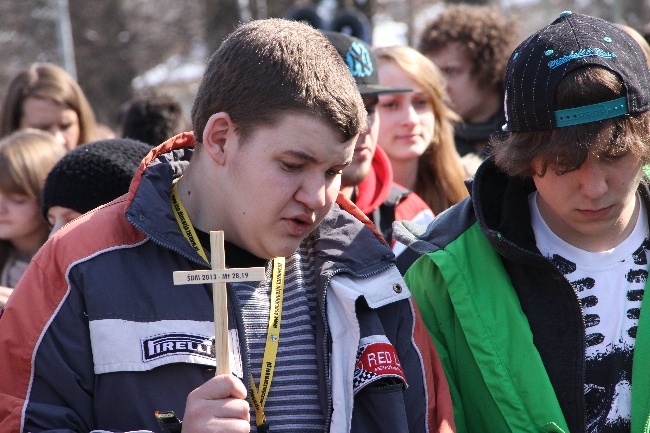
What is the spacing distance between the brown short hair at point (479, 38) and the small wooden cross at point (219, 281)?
3737 mm

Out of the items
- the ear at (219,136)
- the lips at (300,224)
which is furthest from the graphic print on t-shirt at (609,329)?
the ear at (219,136)

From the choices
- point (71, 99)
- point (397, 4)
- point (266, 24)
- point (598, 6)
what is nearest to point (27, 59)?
point (397, 4)

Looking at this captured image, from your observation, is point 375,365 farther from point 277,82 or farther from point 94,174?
point 94,174

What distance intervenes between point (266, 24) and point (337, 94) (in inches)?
12.7

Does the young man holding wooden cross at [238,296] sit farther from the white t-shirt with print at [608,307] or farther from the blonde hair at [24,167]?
the blonde hair at [24,167]

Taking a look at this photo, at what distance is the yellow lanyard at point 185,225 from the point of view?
2.65 m

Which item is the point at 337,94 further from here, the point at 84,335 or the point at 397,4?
the point at 397,4

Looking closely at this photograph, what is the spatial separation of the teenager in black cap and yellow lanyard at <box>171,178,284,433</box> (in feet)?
1.82

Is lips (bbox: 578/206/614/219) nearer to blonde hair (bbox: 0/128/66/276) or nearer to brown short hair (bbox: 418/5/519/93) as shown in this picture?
blonde hair (bbox: 0/128/66/276)

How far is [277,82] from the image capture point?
262 cm

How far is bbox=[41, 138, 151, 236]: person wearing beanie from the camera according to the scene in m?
3.50

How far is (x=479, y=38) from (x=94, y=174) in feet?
10.1

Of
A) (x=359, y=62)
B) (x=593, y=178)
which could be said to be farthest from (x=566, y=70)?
(x=359, y=62)

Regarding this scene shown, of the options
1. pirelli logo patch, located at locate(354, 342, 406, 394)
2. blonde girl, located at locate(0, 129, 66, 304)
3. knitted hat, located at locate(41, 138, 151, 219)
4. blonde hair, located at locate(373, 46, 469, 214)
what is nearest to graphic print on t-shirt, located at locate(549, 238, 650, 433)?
pirelli logo patch, located at locate(354, 342, 406, 394)
